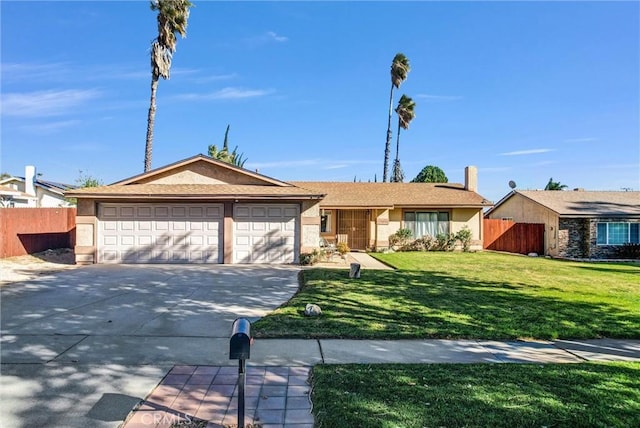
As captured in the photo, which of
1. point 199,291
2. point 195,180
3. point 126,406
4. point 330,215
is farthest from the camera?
point 330,215

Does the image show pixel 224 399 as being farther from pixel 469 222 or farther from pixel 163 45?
pixel 163 45

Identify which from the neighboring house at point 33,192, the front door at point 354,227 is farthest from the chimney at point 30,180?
the front door at point 354,227

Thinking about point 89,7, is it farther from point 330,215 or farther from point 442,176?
point 442,176

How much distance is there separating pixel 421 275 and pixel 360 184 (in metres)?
Answer: 12.9

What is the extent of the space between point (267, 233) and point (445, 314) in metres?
9.26

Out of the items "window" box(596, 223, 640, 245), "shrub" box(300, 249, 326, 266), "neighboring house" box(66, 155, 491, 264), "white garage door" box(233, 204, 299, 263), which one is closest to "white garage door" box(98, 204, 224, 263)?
"neighboring house" box(66, 155, 491, 264)

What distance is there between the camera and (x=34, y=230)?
1719cm

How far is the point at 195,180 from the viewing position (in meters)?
16.7

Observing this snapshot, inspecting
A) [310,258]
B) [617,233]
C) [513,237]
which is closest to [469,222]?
[513,237]

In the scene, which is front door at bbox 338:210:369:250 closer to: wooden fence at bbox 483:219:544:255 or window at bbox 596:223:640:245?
wooden fence at bbox 483:219:544:255

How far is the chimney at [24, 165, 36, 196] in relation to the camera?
101ft

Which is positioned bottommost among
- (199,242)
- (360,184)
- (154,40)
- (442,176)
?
(199,242)

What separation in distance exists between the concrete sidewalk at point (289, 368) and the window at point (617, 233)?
1844cm

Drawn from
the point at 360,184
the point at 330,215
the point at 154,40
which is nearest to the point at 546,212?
the point at 360,184
